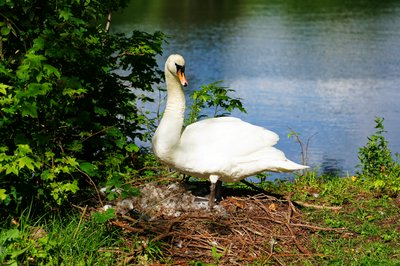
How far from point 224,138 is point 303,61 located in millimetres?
16377

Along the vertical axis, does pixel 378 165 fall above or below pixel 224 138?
below

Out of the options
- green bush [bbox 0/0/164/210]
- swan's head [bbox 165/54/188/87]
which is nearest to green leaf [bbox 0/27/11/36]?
green bush [bbox 0/0/164/210]

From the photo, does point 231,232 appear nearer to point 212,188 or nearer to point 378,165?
point 212,188

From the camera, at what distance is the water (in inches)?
567

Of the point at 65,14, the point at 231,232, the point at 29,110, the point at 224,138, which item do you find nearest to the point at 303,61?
the point at 224,138

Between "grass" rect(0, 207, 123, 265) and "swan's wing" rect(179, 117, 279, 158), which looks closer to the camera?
"grass" rect(0, 207, 123, 265)

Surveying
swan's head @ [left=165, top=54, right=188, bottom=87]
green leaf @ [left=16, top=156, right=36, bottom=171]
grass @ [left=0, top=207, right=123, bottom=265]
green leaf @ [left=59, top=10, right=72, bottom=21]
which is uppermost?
green leaf @ [left=59, top=10, right=72, bottom=21]

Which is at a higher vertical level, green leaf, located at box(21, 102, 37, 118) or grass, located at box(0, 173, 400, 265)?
green leaf, located at box(21, 102, 37, 118)

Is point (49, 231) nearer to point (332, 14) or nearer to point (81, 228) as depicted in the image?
point (81, 228)

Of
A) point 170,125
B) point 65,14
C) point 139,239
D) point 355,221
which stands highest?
point 65,14

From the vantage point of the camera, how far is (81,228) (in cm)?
559

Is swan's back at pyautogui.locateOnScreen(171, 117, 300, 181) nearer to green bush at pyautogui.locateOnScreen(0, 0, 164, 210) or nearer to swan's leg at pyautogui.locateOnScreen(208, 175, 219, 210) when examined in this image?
swan's leg at pyautogui.locateOnScreen(208, 175, 219, 210)

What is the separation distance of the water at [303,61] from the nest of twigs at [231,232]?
5486 mm

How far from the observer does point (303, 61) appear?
22.3 metres
